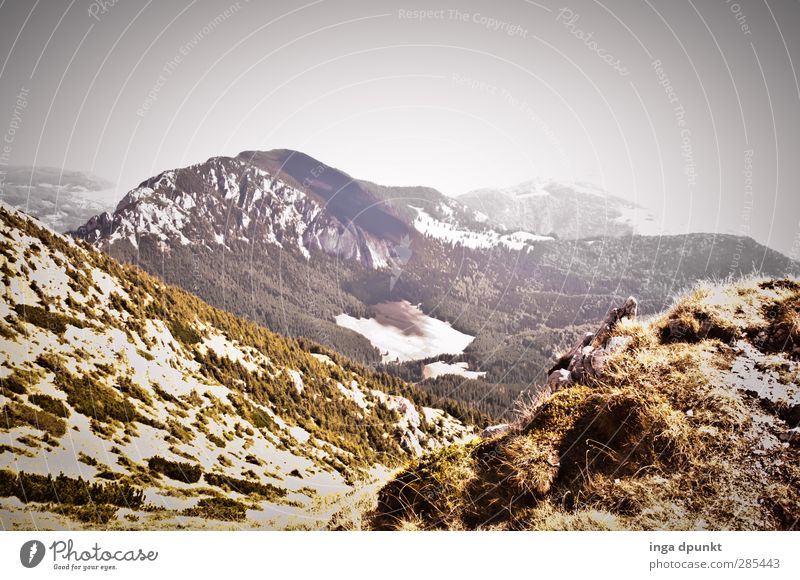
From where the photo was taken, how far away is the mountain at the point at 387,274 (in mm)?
107062

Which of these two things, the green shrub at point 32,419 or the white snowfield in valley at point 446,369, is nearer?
the green shrub at point 32,419

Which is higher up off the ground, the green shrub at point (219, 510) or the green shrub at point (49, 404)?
the green shrub at point (49, 404)

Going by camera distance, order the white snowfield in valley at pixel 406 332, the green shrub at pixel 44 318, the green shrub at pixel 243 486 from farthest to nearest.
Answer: the white snowfield in valley at pixel 406 332 < the green shrub at pixel 44 318 < the green shrub at pixel 243 486

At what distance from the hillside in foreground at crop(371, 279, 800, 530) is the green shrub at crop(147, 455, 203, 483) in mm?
5321

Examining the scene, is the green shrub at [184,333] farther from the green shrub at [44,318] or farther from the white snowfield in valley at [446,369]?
the white snowfield in valley at [446,369]

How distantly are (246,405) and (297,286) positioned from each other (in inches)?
5665

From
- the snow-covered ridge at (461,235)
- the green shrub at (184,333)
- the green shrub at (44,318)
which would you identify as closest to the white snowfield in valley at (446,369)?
the snow-covered ridge at (461,235)

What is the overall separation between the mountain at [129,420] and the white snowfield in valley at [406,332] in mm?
99957

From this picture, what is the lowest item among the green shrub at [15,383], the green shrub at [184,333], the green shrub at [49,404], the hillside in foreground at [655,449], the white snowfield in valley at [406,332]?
the white snowfield in valley at [406,332]

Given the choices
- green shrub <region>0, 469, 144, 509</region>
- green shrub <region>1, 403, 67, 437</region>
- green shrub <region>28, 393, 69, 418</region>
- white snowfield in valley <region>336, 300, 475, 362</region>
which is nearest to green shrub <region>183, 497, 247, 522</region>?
green shrub <region>0, 469, 144, 509</region>

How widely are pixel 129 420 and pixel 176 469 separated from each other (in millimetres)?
1665

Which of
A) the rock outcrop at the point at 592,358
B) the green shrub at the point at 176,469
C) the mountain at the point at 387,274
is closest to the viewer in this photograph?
the rock outcrop at the point at 592,358
